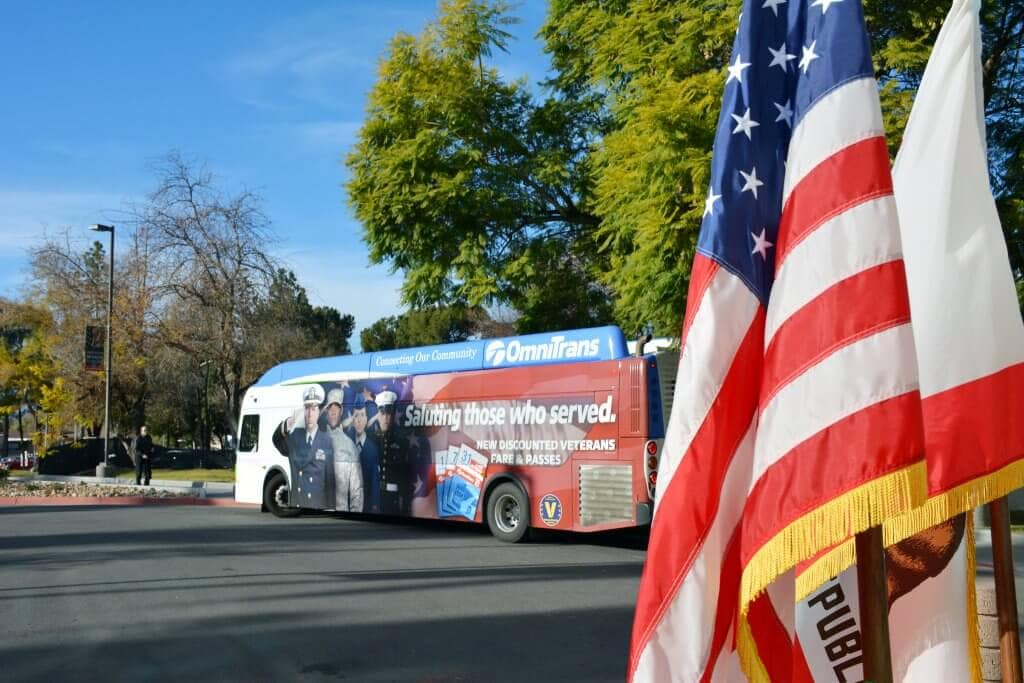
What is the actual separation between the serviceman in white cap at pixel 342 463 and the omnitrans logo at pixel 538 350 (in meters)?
3.91

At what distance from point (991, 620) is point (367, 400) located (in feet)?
49.8

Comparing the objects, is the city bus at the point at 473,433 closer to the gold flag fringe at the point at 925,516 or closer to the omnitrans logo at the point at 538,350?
the omnitrans logo at the point at 538,350

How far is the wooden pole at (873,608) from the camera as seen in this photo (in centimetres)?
246

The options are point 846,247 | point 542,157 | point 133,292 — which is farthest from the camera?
point 133,292

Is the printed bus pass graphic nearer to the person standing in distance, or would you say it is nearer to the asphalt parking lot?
the asphalt parking lot

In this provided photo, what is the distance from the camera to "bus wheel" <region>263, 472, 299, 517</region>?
67.5 feet

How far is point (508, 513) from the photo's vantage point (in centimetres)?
1577


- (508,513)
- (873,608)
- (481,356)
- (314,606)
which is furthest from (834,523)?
(481,356)

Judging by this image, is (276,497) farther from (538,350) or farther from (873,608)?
(873,608)

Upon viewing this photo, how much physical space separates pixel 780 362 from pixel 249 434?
19.6 meters

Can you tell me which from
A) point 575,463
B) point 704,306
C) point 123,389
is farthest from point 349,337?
point 704,306

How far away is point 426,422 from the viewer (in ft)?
56.2

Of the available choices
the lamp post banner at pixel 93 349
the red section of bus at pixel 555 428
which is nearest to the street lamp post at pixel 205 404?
the lamp post banner at pixel 93 349

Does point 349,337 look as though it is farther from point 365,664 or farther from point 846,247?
point 846,247
